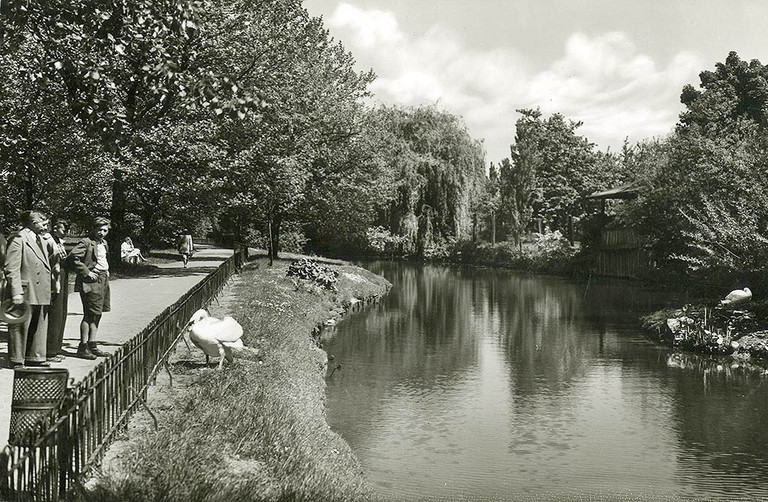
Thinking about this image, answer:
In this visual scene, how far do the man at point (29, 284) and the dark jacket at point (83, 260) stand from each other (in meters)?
1.23

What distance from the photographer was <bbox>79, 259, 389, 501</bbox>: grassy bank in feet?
23.9

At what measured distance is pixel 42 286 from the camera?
33.7ft

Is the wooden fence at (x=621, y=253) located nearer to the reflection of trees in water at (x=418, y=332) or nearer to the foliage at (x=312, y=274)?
the reflection of trees in water at (x=418, y=332)

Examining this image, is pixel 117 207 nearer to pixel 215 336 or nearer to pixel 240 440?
pixel 215 336

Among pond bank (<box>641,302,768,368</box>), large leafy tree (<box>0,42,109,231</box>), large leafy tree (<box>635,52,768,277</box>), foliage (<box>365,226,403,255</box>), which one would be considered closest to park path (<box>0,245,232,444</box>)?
large leafy tree (<box>0,42,109,231</box>)

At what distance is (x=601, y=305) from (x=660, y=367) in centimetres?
1377

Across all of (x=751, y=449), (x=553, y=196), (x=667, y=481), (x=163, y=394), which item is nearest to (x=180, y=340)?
(x=163, y=394)

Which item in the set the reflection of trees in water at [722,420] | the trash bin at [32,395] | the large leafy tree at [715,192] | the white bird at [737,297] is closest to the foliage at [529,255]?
the large leafy tree at [715,192]

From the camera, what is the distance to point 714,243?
2706 centimetres

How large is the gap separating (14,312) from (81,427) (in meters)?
4.16

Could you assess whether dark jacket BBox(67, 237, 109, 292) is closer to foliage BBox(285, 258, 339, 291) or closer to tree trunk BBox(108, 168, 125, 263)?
tree trunk BBox(108, 168, 125, 263)

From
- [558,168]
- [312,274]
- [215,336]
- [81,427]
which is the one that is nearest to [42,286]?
[215,336]

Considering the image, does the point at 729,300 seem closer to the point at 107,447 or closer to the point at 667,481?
the point at 667,481

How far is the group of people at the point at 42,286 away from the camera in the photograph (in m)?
10.1
